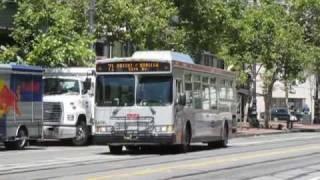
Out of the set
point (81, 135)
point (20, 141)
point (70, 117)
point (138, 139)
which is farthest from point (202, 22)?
point (138, 139)

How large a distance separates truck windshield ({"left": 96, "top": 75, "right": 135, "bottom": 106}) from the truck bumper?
23.5ft

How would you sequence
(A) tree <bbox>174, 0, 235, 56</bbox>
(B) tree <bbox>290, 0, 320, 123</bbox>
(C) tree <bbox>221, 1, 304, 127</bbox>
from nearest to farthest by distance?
(A) tree <bbox>174, 0, 235, 56</bbox>
(C) tree <bbox>221, 1, 304, 127</bbox>
(B) tree <bbox>290, 0, 320, 123</bbox>

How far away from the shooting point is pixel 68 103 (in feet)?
107

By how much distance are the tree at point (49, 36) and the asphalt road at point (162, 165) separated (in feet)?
28.2

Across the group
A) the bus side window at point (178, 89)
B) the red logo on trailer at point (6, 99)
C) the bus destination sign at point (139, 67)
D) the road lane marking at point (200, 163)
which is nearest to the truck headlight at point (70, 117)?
the red logo on trailer at point (6, 99)

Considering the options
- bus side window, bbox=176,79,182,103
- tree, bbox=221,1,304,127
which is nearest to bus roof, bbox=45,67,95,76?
bus side window, bbox=176,79,182,103

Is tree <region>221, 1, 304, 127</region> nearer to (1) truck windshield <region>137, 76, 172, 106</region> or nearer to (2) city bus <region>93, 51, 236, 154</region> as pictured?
(2) city bus <region>93, 51, 236, 154</region>

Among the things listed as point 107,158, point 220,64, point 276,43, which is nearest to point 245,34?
point 276,43

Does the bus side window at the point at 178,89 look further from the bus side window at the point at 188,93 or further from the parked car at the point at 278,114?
the parked car at the point at 278,114

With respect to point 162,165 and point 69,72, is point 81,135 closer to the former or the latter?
point 69,72

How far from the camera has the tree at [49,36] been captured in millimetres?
35156

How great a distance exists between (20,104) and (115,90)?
4.96 m

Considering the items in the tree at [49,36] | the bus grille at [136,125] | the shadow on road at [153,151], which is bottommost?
the shadow on road at [153,151]

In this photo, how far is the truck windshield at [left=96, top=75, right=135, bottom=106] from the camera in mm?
25281
